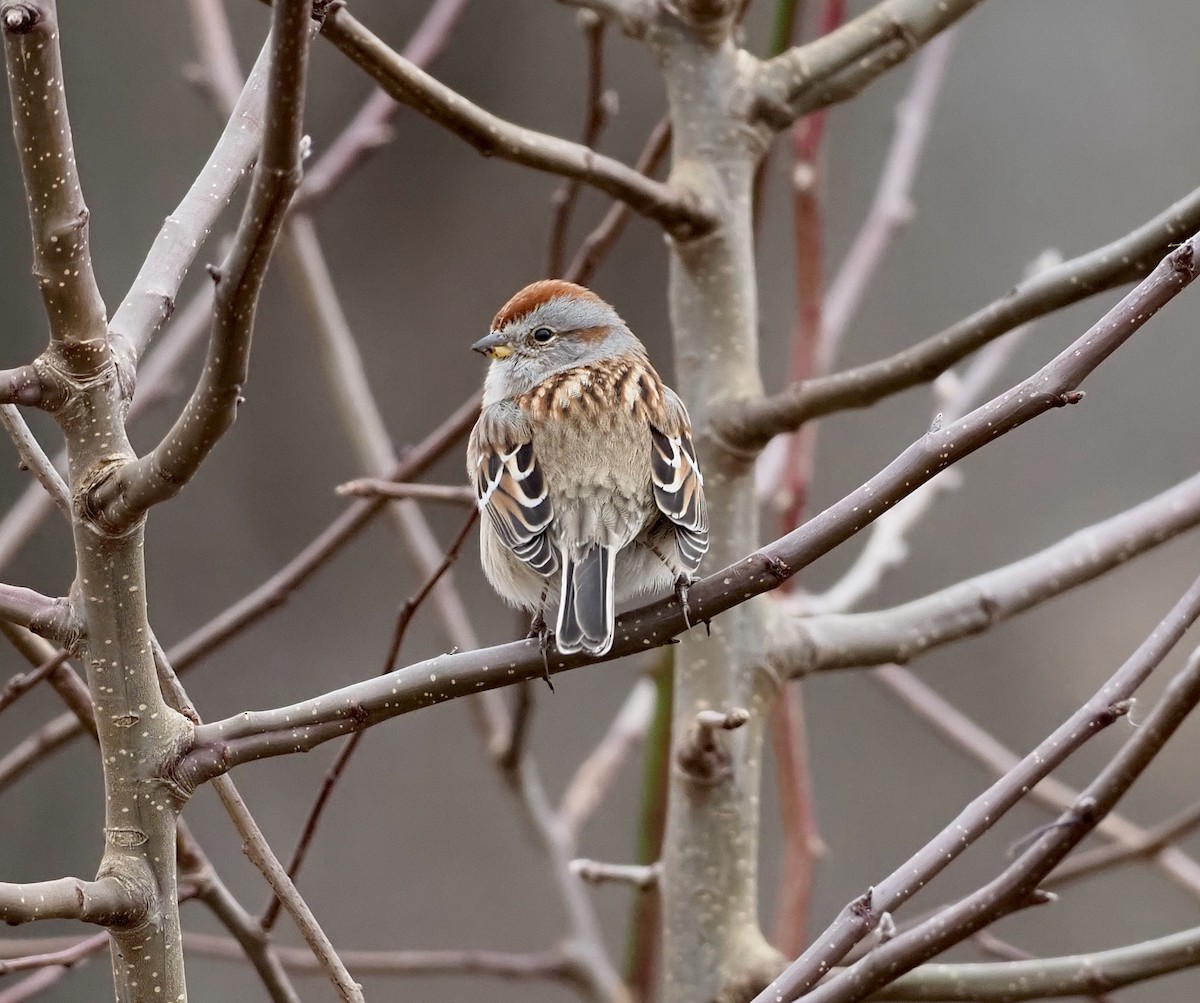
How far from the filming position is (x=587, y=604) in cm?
209

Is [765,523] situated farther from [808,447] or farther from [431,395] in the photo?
[808,447]

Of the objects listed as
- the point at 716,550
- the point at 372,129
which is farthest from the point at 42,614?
the point at 372,129

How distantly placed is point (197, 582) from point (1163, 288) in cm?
550

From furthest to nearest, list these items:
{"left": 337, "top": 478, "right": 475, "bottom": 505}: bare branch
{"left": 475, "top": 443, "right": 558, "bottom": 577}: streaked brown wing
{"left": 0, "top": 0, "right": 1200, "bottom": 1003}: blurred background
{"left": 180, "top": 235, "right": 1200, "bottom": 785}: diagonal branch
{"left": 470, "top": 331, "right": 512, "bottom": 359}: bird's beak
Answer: {"left": 0, "top": 0, "right": 1200, "bottom": 1003}: blurred background → {"left": 470, "top": 331, "right": 512, "bottom": 359}: bird's beak → {"left": 475, "top": 443, "right": 558, "bottom": 577}: streaked brown wing → {"left": 337, "top": 478, "right": 475, "bottom": 505}: bare branch → {"left": 180, "top": 235, "right": 1200, "bottom": 785}: diagonal branch

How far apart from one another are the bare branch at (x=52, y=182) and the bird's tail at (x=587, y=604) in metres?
0.69

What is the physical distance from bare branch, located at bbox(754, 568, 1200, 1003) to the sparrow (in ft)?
1.99

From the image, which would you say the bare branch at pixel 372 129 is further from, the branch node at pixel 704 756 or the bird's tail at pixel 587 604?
the branch node at pixel 704 756

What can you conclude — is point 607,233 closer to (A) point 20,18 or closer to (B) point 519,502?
(B) point 519,502

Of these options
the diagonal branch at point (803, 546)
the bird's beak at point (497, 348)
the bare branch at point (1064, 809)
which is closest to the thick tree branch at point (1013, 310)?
the diagonal branch at point (803, 546)

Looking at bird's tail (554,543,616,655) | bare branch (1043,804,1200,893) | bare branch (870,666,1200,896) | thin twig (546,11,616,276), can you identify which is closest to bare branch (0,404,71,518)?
bird's tail (554,543,616,655)

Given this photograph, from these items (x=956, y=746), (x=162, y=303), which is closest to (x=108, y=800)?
(x=162, y=303)

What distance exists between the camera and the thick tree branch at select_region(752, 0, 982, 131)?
2.60 m

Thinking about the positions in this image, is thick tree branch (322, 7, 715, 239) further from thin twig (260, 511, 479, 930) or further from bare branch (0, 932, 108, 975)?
bare branch (0, 932, 108, 975)

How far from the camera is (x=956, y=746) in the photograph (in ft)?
10.2
